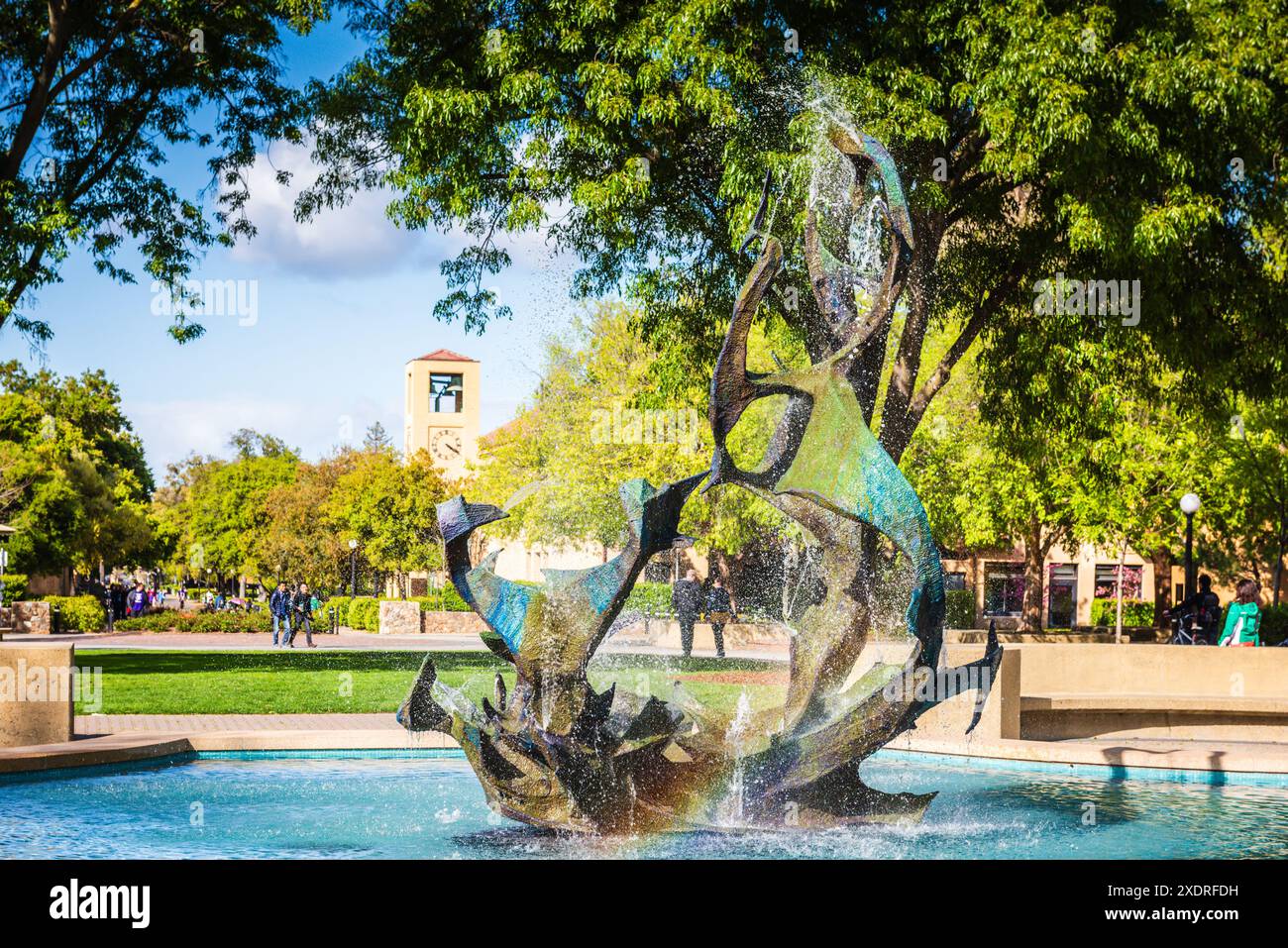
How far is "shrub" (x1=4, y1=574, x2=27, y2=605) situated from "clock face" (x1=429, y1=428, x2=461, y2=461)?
3108 centimetres

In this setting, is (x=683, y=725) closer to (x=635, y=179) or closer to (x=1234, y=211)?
(x=635, y=179)

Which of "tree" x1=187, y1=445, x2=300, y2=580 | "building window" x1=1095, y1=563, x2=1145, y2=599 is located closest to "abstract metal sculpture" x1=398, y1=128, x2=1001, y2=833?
"building window" x1=1095, y1=563, x2=1145, y2=599

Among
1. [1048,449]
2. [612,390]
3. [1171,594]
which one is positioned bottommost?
[1171,594]

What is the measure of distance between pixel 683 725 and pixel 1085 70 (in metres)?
8.58

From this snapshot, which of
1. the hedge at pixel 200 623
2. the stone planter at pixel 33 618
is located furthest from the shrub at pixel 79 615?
the stone planter at pixel 33 618

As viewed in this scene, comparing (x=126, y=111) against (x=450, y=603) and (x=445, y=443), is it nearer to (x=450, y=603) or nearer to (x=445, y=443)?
(x=450, y=603)

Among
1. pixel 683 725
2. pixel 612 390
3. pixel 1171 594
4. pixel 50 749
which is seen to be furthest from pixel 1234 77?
pixel 1171 594

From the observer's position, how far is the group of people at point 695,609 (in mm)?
29125

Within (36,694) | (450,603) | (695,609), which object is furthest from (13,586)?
(36,694)

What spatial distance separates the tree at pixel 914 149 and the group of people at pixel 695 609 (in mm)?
11720

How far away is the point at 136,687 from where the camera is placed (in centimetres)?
1897

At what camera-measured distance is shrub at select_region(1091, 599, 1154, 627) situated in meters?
48.4

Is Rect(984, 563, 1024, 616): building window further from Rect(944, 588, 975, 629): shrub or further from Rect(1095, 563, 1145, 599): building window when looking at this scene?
Rect(944, 588, 975, 629): shrub

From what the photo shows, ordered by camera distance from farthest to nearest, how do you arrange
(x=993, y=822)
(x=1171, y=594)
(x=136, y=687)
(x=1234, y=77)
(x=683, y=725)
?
1. (x=1171, y=594)
2. (x=136, y=687)
3. (x=1234, y=77)
4. (x=993, y=822)
5. (x=683, y=725)
